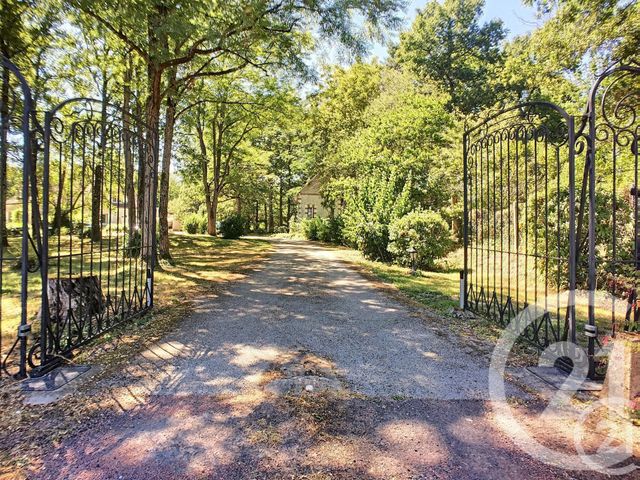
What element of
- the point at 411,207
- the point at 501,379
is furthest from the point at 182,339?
the point at 411,207

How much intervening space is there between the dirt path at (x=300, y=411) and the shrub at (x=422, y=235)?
607 centimetres

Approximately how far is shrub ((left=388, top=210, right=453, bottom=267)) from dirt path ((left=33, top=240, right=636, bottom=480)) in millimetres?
6070

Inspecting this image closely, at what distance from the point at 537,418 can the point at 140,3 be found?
26.2 feet

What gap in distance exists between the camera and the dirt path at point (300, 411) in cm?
232

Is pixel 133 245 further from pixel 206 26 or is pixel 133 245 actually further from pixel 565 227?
pixel 565 227

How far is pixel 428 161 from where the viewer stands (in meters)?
13.9

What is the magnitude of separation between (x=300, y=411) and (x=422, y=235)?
9068 mm

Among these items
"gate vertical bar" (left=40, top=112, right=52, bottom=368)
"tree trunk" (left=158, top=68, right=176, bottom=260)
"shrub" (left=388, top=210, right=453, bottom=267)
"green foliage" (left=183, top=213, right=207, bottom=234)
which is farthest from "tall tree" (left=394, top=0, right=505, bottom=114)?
"gate vertical bar" (left=40, top=112, right=52, bottom=368)

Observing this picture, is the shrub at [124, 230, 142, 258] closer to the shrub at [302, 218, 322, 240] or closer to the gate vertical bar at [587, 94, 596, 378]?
the gate vertical bar at [587, 94, 596, 378]

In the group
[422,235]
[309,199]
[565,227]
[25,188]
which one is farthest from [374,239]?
[309,199]

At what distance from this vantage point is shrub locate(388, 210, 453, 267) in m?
11.1

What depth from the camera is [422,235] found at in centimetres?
1120

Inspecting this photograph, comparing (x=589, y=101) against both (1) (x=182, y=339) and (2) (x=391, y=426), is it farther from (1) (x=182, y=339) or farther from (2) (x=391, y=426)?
(1) (x=182, y=339)

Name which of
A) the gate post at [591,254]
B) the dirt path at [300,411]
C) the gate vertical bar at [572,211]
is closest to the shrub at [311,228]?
the dirt path at [300,411]
